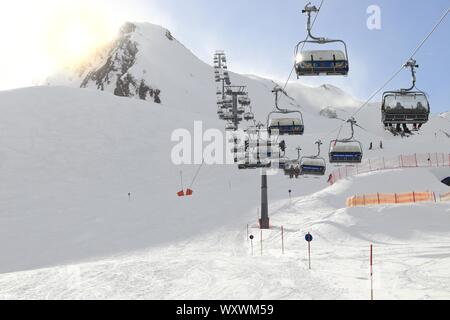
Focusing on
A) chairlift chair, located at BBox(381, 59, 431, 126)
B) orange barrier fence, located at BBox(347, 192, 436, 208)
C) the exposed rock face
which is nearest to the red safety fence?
orange barrier fence, located at BBox(347, 192, 436, 208)

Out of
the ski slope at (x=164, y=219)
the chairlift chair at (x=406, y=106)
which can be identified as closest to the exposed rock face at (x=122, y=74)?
the ski slope at (x=164, y=219)

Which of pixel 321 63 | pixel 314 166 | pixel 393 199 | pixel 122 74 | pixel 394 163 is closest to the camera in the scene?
pixel 321 63

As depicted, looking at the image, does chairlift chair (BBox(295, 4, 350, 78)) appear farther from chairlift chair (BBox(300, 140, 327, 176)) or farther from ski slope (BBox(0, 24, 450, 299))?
chairlift chair (BBox(300, 140, 327, 176))

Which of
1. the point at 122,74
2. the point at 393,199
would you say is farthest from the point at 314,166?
the point at 122,74

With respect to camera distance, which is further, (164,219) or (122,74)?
(122,74)

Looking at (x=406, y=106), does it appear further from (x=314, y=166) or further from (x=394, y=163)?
(x=394, y=163)

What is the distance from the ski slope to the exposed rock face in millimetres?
63215

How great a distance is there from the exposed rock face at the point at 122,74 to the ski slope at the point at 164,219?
63215mm

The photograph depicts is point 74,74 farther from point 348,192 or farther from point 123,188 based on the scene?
point 348,192

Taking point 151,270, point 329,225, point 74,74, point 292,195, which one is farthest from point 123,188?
point 74,74

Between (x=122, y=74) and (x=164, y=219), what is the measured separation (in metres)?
118

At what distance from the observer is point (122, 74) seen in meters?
142

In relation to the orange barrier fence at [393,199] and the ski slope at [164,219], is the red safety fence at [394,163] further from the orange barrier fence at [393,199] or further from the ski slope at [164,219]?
the orange barrier fence at [393,199]

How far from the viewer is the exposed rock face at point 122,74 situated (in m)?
126
